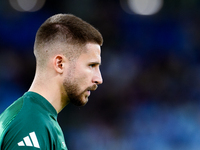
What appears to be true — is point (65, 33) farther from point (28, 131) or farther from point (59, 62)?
point (28, 131)

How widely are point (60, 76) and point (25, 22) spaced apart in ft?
15.1

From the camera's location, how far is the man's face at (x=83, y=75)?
1696mm

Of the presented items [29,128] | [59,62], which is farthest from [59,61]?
[29,128]

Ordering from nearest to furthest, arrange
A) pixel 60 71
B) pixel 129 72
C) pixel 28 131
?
pixel 28 131 → pixel 60 71 → pixel 129 72

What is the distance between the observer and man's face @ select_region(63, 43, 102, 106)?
1.70 meters

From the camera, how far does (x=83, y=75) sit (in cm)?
172

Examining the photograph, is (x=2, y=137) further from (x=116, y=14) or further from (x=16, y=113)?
(x=116, y=14)

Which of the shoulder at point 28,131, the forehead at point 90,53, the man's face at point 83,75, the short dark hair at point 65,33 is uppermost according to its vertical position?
the short dark hair at point 65,33

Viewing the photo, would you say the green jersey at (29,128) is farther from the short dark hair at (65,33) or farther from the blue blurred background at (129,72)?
the blue blurred background at (129,72)

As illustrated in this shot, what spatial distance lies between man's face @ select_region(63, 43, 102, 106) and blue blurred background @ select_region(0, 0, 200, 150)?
3.91 meters

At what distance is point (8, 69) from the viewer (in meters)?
5.66

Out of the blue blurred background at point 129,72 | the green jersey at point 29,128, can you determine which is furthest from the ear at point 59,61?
the blue blurred background at point 129,72

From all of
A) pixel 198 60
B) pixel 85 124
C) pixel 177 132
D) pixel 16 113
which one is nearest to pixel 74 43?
pixel 16 113

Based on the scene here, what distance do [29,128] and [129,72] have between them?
4.75 meters
